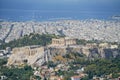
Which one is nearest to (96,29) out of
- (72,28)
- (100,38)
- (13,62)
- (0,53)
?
(72,28)

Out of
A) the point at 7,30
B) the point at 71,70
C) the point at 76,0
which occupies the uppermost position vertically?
the point at 76,0

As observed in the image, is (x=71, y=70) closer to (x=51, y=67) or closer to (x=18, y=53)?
(x=51, y=67)

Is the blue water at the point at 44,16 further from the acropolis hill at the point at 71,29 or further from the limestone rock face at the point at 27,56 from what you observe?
the limestone rock face at the point at 27,56

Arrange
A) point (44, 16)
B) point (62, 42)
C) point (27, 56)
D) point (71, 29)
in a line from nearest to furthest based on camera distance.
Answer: point (27, 56) → point (62, 42) → point (71, 29) → point (44, 16)

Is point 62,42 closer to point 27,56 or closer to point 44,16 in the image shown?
point 27,56

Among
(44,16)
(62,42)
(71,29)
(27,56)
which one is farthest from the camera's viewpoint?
(44,16)

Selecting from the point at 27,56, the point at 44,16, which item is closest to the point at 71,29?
the point at 27,56

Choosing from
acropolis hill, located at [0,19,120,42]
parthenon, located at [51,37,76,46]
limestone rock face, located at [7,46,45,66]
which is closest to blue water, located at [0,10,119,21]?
acropolis hill, located at [0,19,120,42]

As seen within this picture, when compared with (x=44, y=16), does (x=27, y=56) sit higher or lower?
lower
